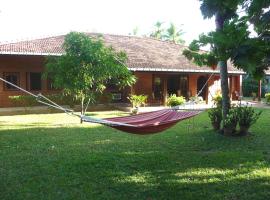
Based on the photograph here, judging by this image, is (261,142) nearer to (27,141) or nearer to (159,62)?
(27,141)

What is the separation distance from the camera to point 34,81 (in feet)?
59.2

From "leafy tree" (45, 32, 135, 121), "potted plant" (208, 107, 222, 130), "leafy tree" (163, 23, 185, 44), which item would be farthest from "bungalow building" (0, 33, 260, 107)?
"leafy tree" (163, 23, 185, 44)

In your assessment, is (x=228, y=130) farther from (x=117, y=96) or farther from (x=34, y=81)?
(x=34, y=81)

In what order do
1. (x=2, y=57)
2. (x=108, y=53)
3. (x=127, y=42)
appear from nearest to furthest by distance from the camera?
(x=108, y=53)
(x=2, y=57)
(x=127, y=42)

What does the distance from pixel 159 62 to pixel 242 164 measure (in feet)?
44.5

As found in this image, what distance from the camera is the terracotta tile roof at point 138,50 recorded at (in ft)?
55.5

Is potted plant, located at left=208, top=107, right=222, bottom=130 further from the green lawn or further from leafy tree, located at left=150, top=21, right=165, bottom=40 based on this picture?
leafy tree, located at left=150, top=21, right=165, bottom=40

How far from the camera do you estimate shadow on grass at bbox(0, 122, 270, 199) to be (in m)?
5.04

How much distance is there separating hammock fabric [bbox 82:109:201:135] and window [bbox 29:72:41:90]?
11445mm

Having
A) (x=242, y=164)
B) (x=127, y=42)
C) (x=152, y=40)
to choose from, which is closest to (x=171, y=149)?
(x=242, y=164)

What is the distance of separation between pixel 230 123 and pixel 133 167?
3.72 meters

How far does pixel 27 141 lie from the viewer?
868 cm

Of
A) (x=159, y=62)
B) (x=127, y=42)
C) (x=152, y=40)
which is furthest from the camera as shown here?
(x=152, y=40)

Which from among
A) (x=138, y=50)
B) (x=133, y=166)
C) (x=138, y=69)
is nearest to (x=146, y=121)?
(x=133, y=166)
